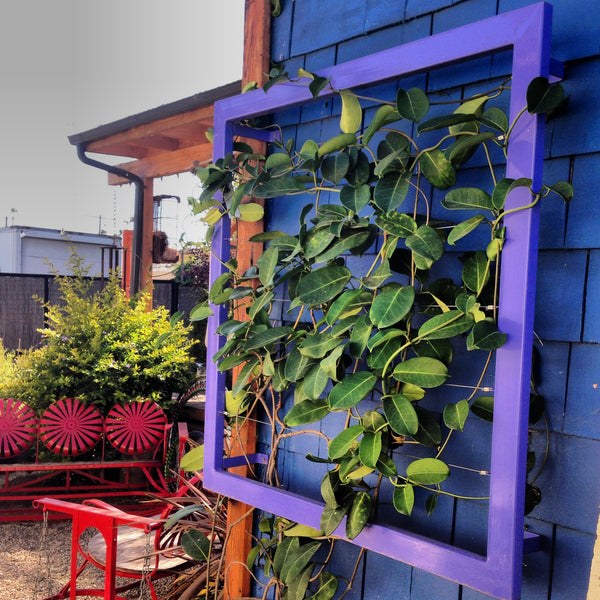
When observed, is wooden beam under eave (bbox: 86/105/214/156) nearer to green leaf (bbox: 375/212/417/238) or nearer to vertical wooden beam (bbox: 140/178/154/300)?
vertical wooden beam (bbox: 140/178/154/300)

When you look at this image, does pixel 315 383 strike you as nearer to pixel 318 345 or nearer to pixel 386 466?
pixel 318 345

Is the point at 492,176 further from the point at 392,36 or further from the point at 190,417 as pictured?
the point at 190,417

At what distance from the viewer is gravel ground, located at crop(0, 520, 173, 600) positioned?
2.84 m

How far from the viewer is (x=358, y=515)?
1.33 m

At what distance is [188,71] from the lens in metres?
13.0

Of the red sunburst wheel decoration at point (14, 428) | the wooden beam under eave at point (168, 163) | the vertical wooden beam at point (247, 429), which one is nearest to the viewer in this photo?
the vertical wooden beam at point (247, 429)

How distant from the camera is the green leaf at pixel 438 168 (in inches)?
49.2

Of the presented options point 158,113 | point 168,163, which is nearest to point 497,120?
point 158,113

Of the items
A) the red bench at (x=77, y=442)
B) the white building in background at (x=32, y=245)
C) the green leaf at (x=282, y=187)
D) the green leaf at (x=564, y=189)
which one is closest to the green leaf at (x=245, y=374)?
the green leaf at (x=282, y=187)

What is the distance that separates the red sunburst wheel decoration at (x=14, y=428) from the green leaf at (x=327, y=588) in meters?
2.52

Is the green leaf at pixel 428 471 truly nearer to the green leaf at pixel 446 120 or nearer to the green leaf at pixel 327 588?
the green leaf at pixel 327 588

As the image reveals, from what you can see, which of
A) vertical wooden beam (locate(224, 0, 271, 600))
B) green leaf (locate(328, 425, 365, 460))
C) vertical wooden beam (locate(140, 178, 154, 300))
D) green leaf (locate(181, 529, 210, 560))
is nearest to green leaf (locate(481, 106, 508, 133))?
green leaf (locate(328, 425, 365, 460))

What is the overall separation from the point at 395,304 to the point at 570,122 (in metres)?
0.48

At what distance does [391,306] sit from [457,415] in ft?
0.80
